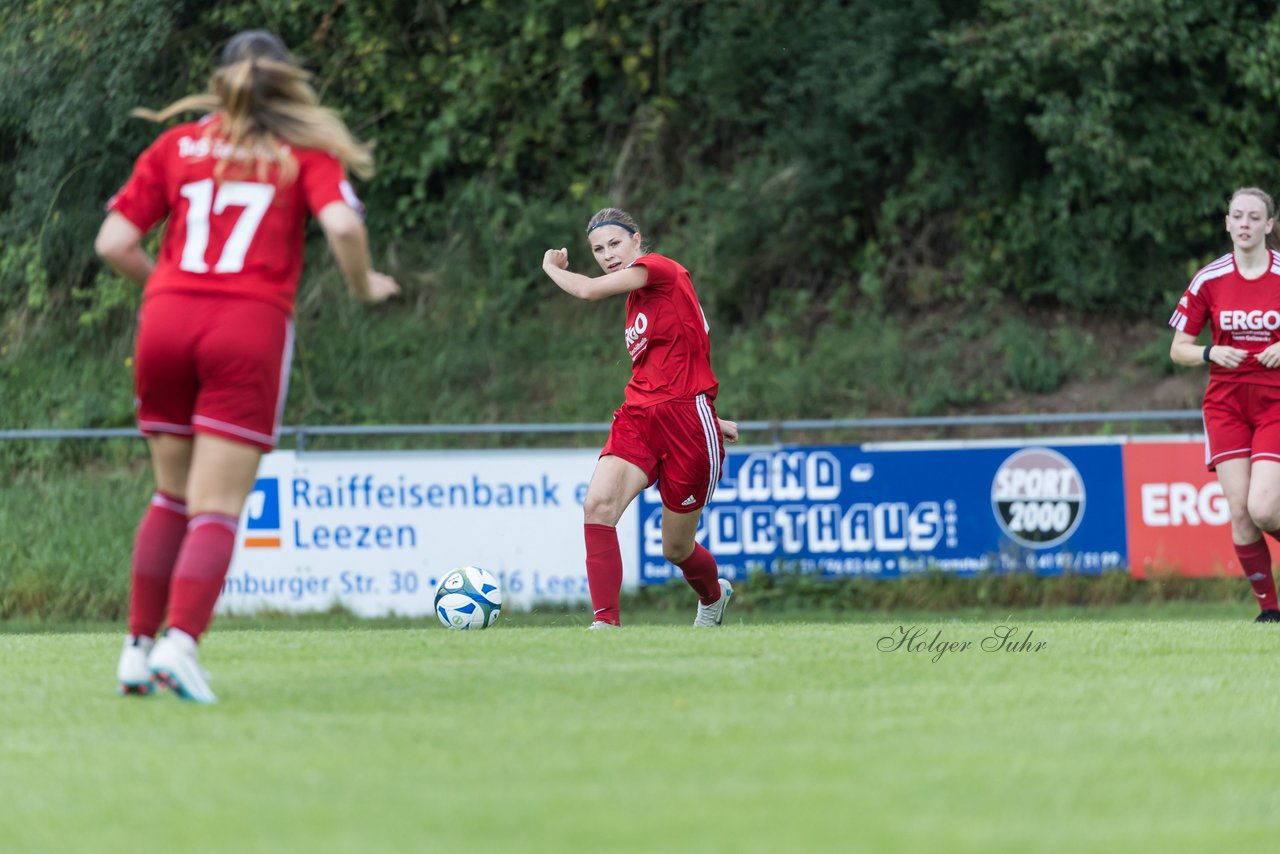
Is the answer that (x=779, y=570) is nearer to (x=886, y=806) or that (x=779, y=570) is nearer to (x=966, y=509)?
(x=966, y=509)

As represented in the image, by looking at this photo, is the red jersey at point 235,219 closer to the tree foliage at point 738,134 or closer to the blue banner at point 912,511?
the blue banner at point 912,511

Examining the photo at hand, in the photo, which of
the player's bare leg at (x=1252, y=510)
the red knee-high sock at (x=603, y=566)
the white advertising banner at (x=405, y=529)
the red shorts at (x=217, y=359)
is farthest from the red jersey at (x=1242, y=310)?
the red shorts at (x=217, y=359)

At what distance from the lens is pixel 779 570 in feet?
43.7

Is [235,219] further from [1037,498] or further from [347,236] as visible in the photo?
[1037,498]

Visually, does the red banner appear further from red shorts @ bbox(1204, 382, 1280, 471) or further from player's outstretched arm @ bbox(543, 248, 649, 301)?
Result: player's outstretched arm @ bbox(543, 248, 649, 301)

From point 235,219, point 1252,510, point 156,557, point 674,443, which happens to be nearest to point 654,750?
point 156,557

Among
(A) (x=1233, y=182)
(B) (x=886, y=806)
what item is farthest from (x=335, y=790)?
(A) (x=1233, y=182)

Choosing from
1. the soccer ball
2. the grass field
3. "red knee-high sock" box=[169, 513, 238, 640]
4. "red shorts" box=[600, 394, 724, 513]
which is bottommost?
the grass field

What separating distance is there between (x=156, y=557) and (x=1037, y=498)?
361 inches

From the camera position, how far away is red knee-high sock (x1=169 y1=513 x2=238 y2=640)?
15.6 ft

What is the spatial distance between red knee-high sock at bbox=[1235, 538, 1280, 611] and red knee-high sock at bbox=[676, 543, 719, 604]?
304 cm

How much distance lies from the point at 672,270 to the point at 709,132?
11.2 m

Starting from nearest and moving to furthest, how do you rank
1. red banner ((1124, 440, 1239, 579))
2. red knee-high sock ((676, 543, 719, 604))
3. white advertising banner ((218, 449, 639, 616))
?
red knee-high sock ((676, 543, 719, 604))
red banner ((1124, 440, 1239, 579))
white advertising banner ((218, 449, 639, 616))
